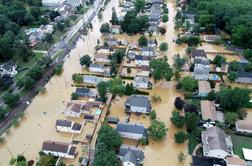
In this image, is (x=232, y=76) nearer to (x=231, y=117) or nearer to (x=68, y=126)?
(x=231, y=117)

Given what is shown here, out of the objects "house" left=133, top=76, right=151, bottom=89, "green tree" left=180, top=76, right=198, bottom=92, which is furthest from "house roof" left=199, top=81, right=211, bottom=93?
"house" left=133, top=76, right=151, bottom=89

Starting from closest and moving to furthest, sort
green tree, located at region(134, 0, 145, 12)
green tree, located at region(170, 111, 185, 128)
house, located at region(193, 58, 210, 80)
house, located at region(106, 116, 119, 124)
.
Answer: green tree, located at region(170, 111, 185, 128) → house, located at region(106, 116, 119, 124) → house, located at region(193, 58, 210, 80) → green tree, located at region(134, 0, 145, 12)

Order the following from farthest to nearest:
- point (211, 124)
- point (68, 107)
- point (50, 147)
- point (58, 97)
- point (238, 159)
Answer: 1. point (58, 97)
2. point (68, 107)
3. point (211, 124)
4. point (50, 147)
5. point (238, 159)

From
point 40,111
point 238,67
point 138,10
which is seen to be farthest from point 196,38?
point 40,111

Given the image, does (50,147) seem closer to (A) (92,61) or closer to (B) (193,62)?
(A) (92,61)

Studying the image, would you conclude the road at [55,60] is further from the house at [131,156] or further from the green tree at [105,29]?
the house at [131,156]

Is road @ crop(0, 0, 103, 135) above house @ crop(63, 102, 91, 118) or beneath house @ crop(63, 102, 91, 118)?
above

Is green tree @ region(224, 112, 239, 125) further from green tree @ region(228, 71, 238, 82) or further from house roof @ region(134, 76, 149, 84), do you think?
house roof @ region(134, 76, 149, 84)
